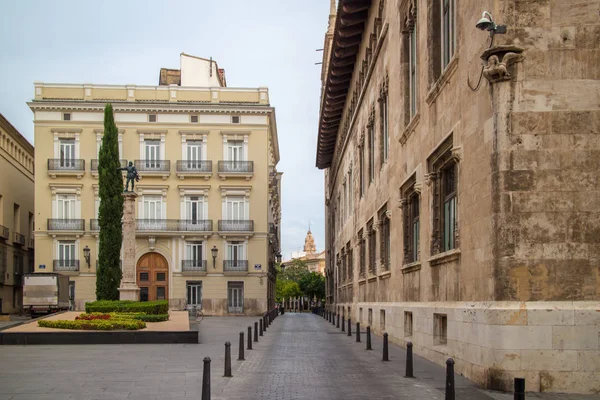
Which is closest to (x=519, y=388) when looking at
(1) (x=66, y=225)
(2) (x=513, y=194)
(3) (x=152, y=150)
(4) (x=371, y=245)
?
(2) (x=513, y=194)

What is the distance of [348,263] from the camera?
44000 millimetres

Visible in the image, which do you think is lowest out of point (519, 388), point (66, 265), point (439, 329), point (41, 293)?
point (41, 293)

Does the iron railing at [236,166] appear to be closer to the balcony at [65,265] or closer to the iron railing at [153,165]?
the iron railing at [153,165]

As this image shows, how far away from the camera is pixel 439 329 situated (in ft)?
53.8

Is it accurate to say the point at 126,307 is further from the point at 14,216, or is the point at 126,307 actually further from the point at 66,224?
the point at 14,216

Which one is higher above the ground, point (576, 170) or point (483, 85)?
point (483, 85)

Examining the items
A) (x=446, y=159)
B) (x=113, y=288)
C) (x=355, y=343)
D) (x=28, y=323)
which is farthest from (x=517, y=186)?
(x=113, y=288)

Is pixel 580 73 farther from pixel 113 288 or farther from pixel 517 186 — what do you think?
pixel 113 288

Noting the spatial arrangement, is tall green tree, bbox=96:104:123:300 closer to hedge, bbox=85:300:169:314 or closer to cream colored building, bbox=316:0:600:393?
hedge, bbox=85:300:169:314

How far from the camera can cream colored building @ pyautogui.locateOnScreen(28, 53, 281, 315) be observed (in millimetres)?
55500

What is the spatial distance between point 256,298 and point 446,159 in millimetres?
40937

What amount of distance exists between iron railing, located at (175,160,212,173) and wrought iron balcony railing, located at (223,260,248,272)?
6991 millimetres

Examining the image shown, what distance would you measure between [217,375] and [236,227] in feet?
137

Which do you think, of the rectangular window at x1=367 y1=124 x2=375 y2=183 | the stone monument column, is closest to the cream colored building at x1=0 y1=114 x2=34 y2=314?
the stone monument column
